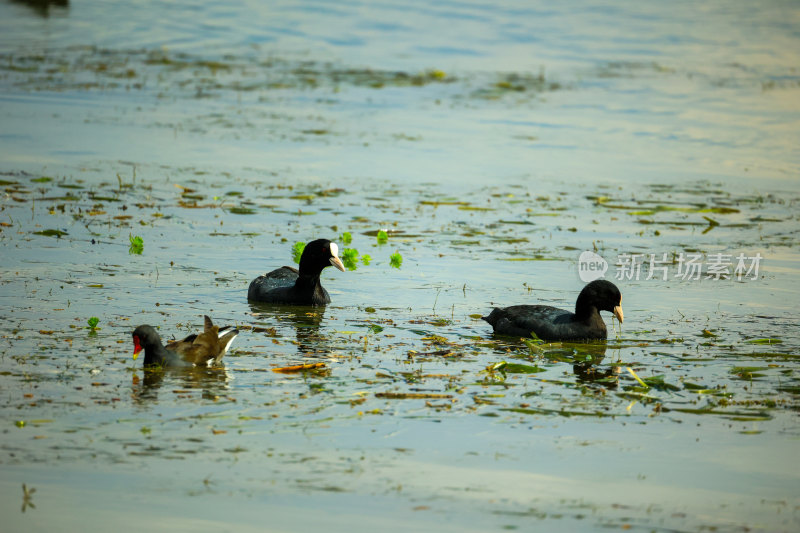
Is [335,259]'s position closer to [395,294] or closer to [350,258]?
[395,294]

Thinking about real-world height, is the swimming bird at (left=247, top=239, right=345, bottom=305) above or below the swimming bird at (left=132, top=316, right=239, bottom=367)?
above

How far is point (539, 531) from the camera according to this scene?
24.3 feet

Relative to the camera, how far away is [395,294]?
14453mm

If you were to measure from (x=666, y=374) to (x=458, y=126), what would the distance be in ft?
60.4

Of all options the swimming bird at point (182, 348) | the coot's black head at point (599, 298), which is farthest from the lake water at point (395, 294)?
the coot's black head at point (599, 298)

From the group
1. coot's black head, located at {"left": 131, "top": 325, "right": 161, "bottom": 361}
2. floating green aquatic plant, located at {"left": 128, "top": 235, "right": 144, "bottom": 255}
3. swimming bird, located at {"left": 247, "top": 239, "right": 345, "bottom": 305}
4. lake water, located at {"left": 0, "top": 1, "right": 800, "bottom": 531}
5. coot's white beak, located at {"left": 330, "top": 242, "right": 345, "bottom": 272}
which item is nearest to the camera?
lake water, located at {"left": 0, "top": 1, "right": 800, "bottom": 531}

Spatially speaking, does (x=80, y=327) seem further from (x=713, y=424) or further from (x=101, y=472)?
(x=713, y=424)

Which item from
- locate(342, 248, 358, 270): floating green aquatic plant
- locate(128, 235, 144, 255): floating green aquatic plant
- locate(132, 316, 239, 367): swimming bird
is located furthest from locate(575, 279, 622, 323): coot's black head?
locate(128, 235, 144, 255): floating green aquatic plant

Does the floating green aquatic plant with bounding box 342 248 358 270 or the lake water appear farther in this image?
the floating green aquatic plant with bounding box 342 248 358 270

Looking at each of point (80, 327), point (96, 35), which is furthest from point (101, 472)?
point (96, 35)

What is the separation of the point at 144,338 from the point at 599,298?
5110 mm

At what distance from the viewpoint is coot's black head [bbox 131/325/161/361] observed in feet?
33.8

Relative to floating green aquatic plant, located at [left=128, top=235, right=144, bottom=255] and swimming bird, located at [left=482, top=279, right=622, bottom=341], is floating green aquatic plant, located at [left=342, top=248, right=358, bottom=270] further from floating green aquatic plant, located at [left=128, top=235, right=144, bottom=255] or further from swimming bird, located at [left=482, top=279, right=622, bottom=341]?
swimming bird, located at [left=482, top=279, right=622, bottom=341]

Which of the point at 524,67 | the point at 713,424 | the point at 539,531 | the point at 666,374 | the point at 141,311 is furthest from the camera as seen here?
the point at 524,67
